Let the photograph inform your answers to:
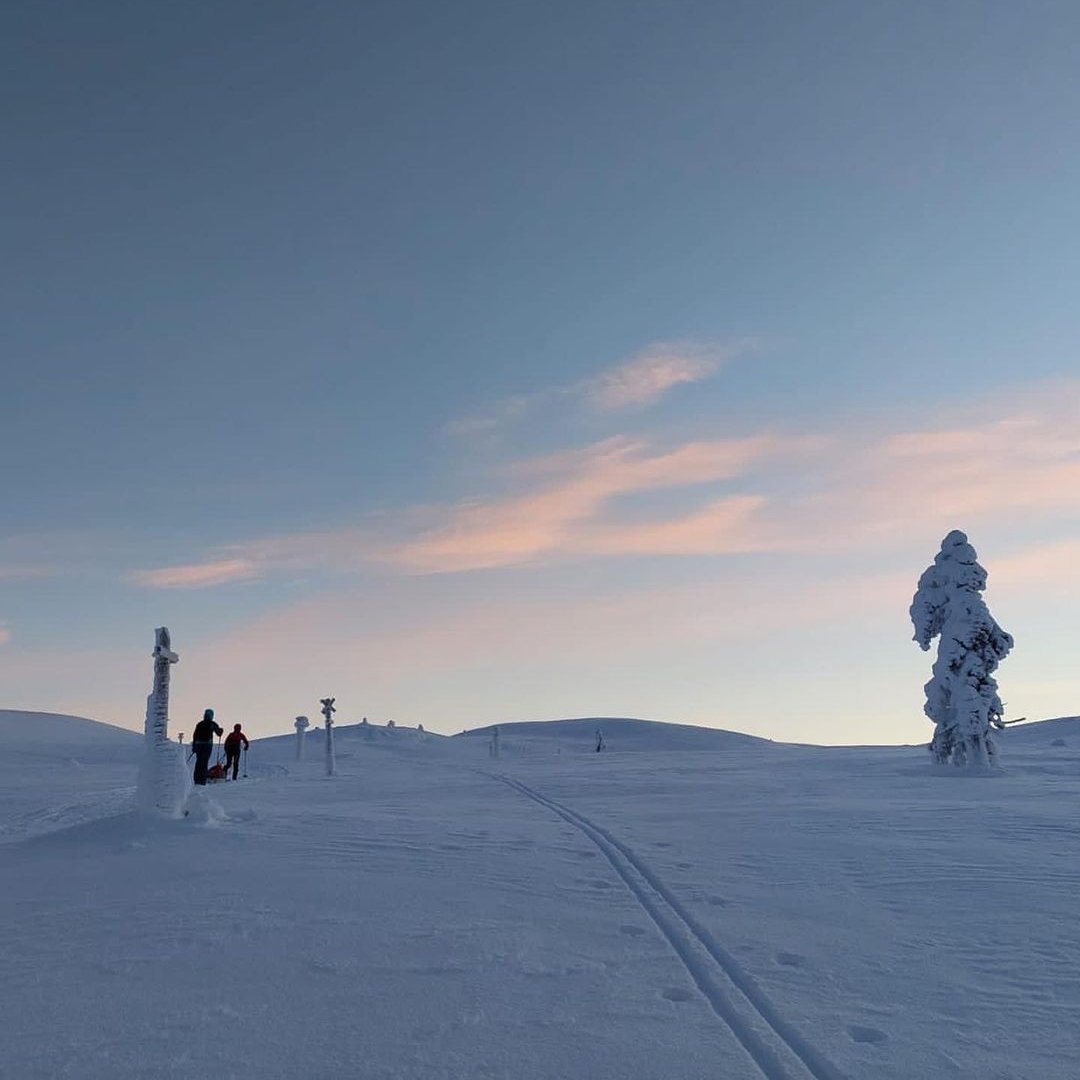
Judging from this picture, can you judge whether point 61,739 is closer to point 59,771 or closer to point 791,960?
point 59,771

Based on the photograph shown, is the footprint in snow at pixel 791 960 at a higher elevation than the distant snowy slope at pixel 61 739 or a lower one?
lower

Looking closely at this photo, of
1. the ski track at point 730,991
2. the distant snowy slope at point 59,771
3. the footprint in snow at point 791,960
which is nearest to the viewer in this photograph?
the ski track at point 730,991

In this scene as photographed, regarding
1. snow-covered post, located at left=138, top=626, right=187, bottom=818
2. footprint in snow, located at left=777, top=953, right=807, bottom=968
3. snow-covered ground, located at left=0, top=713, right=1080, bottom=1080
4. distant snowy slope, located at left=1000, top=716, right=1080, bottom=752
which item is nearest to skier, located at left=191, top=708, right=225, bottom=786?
snow-covered ground, located at left=0, top=713, right=1080, bottom=1080

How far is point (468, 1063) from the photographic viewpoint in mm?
6578

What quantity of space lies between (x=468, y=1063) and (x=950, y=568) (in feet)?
105

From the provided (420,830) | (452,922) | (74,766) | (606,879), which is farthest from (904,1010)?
(74,766)

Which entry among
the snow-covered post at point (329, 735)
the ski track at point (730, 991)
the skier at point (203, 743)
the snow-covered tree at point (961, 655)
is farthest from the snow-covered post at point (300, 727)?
the ski track at point (730, 991)

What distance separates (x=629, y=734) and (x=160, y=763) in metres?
60.3

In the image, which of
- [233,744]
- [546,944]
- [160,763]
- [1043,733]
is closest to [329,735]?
[233,744]

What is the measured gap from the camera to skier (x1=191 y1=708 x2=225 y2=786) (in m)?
27.9

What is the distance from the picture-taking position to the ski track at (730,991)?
6.54m

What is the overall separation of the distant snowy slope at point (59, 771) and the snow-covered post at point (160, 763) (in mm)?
2820

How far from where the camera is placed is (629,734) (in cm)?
7444

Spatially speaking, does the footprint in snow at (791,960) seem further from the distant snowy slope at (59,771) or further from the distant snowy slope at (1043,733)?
the distant snowy slope at (1043,733)
